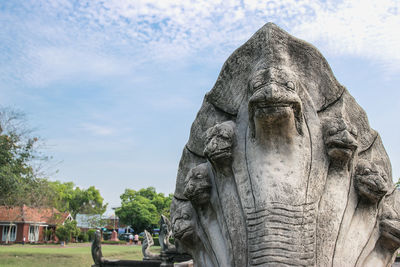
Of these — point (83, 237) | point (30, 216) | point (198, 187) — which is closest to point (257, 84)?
point (198, 187)

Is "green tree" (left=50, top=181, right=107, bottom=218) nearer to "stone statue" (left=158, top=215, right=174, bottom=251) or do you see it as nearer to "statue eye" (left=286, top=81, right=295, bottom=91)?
"stone statue" (left=158, top=215, right=174, bottom=251)

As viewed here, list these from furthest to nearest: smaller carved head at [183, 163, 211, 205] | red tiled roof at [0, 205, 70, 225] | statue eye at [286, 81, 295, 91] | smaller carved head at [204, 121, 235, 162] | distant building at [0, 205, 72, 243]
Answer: distant building at [0, 205, 72, 243] → red tiled roof at [0, 205, 70, 225] → smaller carved head at [183, 163, 211, 205] → smaller carved head at [204, 121, 235, 162] → statue eye at [286, 81, 295, 91]

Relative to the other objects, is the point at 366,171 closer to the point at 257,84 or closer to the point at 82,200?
the point at 257,84

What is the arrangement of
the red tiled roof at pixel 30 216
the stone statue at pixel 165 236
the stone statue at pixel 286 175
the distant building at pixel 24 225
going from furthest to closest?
1. the distant building at pixel 24 225
2. the red tiled roof at pixel 30 216
3. the stone statue at pixel 165 236
4. the stone statue at pixel 286 175

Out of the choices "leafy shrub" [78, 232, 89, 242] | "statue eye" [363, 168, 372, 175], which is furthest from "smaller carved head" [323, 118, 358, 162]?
"leafy shrub" [78, 232, 89, 242]

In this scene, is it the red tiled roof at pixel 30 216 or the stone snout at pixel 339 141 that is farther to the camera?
the red tiled roof at pixel 30 216

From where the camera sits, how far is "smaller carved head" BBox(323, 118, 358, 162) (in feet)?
Answer: 7.16

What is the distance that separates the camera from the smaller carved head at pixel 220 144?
7.56 ft

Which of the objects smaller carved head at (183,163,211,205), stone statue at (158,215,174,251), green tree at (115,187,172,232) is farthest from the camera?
green tree at (115,187,172,232)

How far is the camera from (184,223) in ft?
8.26

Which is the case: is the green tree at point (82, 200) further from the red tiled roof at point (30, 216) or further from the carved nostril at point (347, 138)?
the carved nostril at point (347, 138)

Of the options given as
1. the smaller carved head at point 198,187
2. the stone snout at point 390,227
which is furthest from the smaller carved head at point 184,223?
the stone snout at point 390,227

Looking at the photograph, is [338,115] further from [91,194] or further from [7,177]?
[91,194]

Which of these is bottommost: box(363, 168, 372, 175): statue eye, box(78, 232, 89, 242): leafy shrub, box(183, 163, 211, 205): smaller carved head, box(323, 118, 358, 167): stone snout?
box(78, 232, 89, 242): leafy shrub
